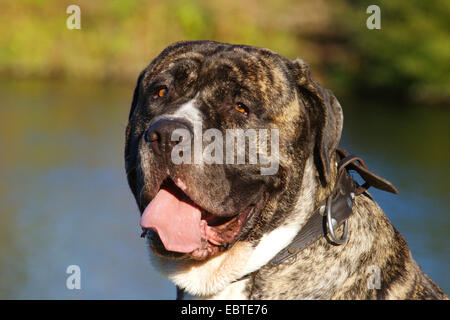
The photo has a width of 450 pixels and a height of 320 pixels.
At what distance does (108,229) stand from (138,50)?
12.8 meters

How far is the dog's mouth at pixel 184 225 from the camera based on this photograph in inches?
109

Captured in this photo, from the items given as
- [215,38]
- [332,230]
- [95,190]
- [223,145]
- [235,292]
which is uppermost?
[215,38]

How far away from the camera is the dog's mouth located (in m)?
2.76

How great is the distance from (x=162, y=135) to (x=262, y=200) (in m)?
0.54

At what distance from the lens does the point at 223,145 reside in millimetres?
2830

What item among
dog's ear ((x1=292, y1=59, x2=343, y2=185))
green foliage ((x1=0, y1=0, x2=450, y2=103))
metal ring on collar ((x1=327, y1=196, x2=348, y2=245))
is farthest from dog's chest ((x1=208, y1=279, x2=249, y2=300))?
green foliage ((x1=0, y1=0, x2=450, y2=103))

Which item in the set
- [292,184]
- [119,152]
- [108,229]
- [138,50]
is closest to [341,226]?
[292,184]

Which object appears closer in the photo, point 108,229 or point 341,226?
point 341,226

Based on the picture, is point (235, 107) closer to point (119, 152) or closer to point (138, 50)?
point (119, 152)

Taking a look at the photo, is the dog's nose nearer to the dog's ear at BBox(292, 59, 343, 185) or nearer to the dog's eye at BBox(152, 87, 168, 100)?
the dog's eye at BBox(152, 87, 168, 100)

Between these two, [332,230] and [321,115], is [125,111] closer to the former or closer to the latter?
[321,115]

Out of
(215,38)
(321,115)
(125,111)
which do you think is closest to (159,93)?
(321,115)

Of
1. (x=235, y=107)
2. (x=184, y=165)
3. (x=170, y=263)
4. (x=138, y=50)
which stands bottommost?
(x=170, y=263)

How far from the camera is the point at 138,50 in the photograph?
21.4 m
